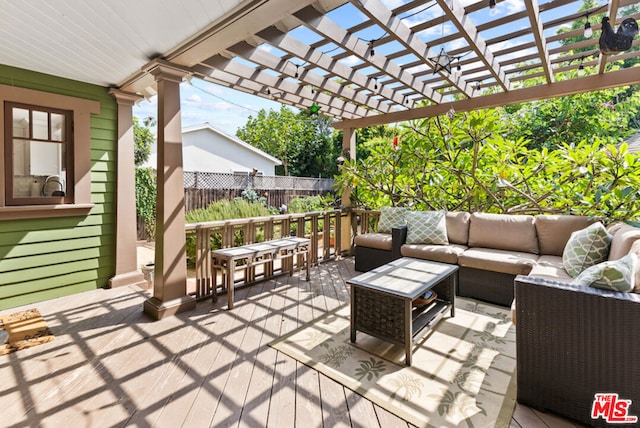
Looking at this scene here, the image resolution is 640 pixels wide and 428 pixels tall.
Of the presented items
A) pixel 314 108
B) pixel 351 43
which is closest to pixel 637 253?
pixel 351 43

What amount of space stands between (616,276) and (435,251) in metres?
2.19

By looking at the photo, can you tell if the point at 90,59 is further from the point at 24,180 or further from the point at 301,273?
the point at 301,273

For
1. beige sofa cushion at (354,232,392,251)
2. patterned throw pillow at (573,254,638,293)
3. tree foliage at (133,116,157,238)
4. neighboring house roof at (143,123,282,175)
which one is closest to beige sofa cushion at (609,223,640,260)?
patterned throw pillow at (573,254,638,293)

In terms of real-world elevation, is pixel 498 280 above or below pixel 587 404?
above

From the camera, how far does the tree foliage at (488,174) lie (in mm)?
3449

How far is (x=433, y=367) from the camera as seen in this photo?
2285 millimetres

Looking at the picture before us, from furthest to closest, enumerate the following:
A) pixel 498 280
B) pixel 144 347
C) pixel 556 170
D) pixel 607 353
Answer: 1. pixel 556 170
2. pixel 498 280
3. pixel 144 347
4. pixel 607 353

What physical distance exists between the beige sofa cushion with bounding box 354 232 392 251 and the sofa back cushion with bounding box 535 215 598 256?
181 cm

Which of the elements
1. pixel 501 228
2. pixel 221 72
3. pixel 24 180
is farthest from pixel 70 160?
pixel 501 228

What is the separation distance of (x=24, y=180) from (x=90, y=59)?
1.59m

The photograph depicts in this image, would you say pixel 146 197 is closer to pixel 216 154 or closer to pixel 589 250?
pixel 216 154

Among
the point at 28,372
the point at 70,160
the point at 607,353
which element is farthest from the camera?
the point at 70,160

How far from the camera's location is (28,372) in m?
2.20

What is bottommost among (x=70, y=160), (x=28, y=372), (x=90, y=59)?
(x=28, y=372)
